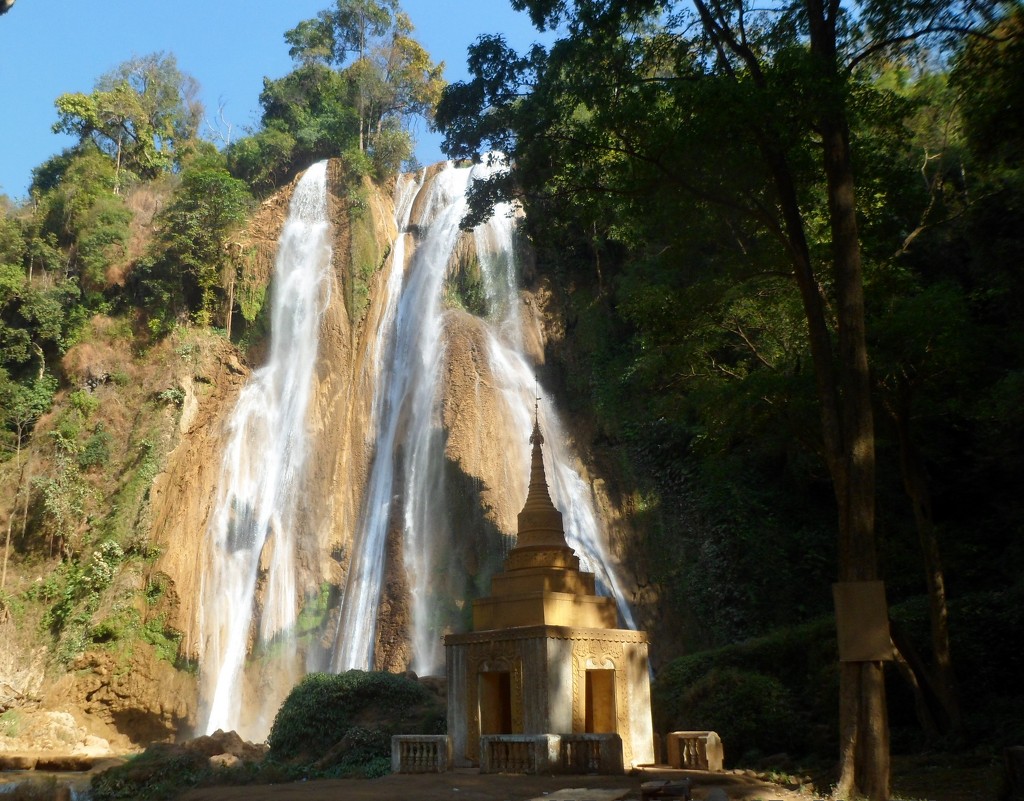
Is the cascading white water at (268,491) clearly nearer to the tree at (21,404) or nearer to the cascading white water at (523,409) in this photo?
the tree at (21,404)

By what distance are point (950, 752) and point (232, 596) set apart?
19.6 meters

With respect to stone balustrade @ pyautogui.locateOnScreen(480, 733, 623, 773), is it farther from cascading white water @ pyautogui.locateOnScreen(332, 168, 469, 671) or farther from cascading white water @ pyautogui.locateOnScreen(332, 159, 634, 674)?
cascading white water @ pyautogui.locateOnScreen(332, 168, 469, 671)

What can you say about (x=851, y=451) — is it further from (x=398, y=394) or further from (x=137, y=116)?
(x=137, y=116)

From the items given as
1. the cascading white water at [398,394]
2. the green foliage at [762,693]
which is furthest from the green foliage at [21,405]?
the green foliage at [762,693]

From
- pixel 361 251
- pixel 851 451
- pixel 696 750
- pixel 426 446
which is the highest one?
pixel 361 251

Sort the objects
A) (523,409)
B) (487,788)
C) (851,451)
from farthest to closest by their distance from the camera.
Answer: (523,409) < (851,451) < (487,788)

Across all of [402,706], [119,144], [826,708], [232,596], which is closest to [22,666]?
[232,596]

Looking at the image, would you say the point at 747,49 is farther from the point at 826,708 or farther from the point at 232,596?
the point at 232,596

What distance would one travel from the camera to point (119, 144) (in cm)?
4084

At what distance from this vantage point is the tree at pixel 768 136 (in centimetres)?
1093

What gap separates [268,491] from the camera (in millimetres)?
29625

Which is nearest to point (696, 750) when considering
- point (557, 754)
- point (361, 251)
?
point (557, 754)

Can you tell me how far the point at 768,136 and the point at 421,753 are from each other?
31.7 ft

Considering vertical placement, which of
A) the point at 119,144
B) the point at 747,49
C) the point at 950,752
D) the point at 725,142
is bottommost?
the point at 950,752
